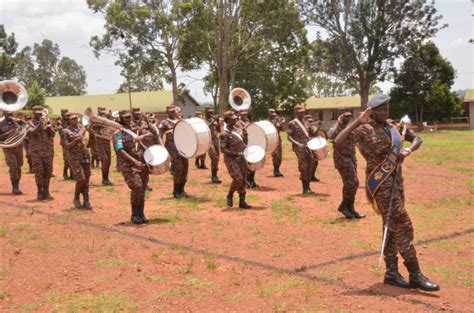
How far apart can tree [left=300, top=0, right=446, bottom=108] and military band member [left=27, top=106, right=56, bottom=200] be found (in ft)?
124

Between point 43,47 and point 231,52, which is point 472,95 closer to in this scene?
point 231,52

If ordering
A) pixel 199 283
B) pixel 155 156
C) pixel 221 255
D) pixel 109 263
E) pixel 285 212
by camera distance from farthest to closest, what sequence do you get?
1. pixel 285 212
2. pixel 155 156
3. pixel 221 255
4. pixel 109 263
5. pixel 199 283

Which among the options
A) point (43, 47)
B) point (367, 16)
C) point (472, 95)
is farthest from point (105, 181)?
point (43, 47)

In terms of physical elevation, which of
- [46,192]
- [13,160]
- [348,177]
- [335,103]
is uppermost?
[335,103]

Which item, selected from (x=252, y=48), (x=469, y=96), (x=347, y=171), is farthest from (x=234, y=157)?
(x=469, y=96)

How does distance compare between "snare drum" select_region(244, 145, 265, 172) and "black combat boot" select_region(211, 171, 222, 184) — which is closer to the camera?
"snare drum" select_region(244, 145, 265, 172)

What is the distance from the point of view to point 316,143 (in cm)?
1311

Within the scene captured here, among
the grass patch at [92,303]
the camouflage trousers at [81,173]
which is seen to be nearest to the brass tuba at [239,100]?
the camouflage trousers at [81,173]

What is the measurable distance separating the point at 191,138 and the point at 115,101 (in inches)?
2134

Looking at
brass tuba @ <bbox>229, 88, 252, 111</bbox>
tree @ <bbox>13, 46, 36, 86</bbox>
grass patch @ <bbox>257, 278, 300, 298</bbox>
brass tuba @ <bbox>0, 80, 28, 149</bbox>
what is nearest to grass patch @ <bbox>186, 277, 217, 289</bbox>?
grass patch @ <bbox>257, 278, 300, 298</bbox>

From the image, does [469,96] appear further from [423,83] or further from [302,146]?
[302,146]

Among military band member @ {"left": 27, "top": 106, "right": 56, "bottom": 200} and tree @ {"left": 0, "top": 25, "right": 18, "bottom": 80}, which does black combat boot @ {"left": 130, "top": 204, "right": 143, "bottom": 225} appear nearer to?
military band member @ {"left": 27, "top": 106, "right": 56, "bottom": 200}

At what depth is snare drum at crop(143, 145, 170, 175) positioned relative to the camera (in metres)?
10.2

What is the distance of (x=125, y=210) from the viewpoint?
38.6ft
